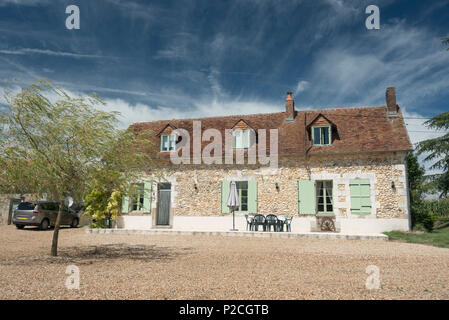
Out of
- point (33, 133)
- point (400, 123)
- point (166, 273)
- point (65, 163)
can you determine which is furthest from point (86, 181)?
point (400, 123)

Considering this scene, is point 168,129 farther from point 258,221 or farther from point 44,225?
point 44,225

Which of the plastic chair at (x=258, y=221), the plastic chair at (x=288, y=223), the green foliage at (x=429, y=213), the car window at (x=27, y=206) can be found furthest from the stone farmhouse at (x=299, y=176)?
the car window at (x=27, y=206)

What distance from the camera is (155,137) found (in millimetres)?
15508

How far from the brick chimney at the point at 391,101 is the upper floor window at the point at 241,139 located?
20.7 ft

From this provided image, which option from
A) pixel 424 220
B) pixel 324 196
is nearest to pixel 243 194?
pixel 324 196

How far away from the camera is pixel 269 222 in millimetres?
12000

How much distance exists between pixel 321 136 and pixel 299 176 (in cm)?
202

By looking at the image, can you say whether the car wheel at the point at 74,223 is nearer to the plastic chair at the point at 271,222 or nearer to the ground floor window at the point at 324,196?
the plastic chair at the point at 271,222

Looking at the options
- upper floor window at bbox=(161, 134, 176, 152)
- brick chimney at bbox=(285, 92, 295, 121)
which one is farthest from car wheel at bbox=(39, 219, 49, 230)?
brick chimney at bbox=(285, 92, 295, 121)

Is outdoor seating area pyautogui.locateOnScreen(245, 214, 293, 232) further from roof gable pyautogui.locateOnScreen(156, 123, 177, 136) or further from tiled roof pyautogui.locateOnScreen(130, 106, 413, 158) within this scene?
roof gable pyautogui.locateOnScreen(156, 123, 177, 136)

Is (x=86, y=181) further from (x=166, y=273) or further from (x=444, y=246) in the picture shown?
(x=444, y=246)

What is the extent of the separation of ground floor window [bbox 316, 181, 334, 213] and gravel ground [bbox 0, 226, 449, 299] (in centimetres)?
424

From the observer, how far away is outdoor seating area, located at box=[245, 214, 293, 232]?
39.0 feet
